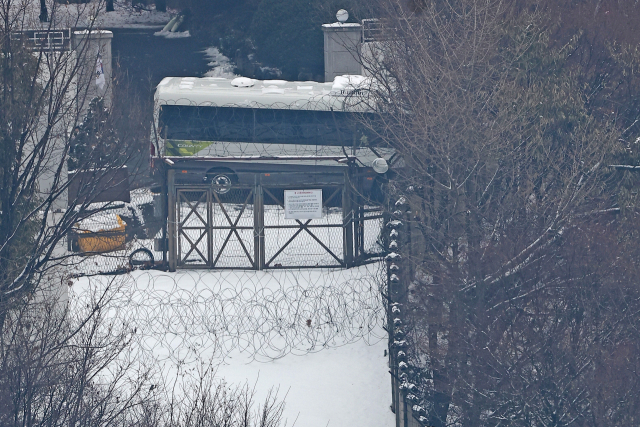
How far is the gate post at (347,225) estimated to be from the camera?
42.0 ft

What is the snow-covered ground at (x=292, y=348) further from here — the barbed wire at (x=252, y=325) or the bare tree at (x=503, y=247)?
the bare tree at (x=503, y=247)

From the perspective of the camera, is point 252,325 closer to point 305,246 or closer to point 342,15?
point 305,246

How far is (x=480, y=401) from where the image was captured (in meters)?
7.72

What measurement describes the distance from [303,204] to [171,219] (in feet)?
7.15

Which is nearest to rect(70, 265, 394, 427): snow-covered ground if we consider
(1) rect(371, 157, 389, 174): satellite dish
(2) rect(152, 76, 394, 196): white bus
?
(1) rect(371, 157, 389, 174): satellite dish

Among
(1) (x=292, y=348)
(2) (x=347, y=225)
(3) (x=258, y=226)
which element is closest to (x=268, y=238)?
(3) (x=258, y=226)

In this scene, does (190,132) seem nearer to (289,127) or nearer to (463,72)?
(289,127)

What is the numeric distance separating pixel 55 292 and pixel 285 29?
21.4 meters

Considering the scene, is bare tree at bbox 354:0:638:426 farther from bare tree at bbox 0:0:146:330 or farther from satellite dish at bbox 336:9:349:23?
satellite dish at bbox 336:9:349:23

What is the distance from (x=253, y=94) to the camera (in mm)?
18500

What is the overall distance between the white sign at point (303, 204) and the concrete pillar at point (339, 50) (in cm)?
874

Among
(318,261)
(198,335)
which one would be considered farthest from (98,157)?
(318,261)

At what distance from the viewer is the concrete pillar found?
20.9 metres

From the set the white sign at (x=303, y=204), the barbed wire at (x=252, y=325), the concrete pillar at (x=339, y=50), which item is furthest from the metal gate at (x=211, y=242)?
the concrete pillar at (x=339, y=50)
